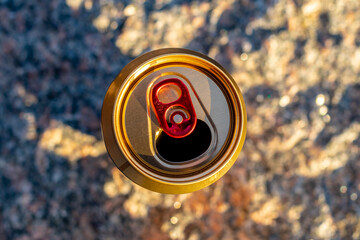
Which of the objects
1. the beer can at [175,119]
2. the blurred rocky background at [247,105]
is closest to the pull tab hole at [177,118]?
the beer can at [175,119]

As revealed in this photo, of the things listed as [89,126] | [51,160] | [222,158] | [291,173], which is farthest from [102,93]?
[291,173]

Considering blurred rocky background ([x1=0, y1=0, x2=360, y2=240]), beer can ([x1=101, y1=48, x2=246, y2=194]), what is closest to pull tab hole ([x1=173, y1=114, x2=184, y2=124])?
beer can ([x1=101, y1=48, x2=246, y2=194])

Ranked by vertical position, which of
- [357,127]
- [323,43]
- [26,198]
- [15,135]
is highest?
[323,43]

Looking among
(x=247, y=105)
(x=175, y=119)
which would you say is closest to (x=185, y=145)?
(x=175, y=119)

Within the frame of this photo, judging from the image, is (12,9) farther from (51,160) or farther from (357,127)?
(357,127)

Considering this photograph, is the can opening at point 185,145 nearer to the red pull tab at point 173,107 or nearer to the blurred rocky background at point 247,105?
the red pull tab at point 173,107

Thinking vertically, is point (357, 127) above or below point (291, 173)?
above

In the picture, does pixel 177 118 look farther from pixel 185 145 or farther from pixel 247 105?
pixel 247 105
